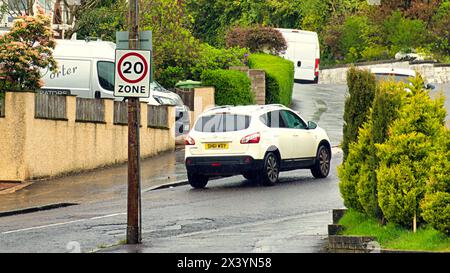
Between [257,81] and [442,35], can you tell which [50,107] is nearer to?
[257,81]

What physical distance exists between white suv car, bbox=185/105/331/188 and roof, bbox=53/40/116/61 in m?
7.72

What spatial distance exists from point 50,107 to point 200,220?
948 cm

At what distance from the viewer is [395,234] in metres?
16.1

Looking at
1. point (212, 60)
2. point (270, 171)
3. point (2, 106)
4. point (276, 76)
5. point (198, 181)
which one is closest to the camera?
point (270, 171)

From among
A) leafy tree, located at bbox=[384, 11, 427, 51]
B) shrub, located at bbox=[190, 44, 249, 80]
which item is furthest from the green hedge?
leafy tree, located at bbox=[384, 11, 427, 51]

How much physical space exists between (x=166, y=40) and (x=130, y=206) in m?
21.7

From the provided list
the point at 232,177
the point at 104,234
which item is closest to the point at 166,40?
the point at 232,177

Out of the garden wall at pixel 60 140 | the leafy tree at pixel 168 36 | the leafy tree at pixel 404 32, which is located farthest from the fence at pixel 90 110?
the leafy tree at pixel 404 32

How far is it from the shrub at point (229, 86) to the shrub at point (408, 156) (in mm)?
21291

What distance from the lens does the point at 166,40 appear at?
4041cm

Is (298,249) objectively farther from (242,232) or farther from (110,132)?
(110,132)

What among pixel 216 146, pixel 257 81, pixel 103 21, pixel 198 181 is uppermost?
pixel 103 21

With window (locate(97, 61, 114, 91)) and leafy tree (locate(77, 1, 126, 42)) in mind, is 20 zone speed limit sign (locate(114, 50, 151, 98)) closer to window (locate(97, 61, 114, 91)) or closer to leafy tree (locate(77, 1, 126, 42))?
window (locate(97, 61, 114, 91))

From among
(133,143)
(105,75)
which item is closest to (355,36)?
(105,75)
